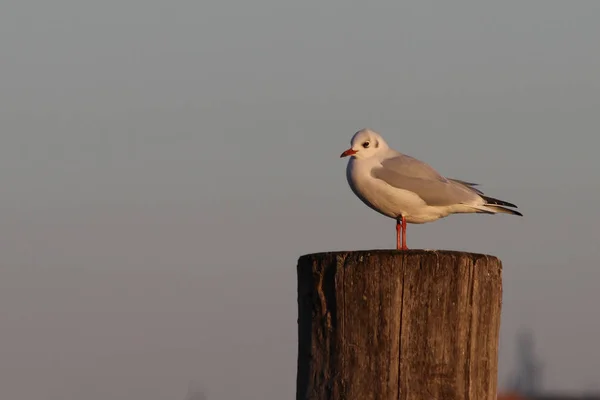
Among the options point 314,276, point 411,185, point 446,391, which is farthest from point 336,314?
point 411,185

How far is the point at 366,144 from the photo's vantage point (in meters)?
11.3

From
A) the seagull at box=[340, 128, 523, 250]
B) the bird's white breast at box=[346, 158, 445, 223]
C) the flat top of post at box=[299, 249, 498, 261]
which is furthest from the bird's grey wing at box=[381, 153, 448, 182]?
the flat top of post at box=[299, 249, 498, 261]

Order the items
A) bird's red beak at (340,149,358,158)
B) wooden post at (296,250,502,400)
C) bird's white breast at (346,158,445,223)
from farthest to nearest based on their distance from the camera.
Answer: bird's red beak at (340,149,358,158) → bird's white breast at (346,158,445,223) → wooden post at (296,250,502,400)

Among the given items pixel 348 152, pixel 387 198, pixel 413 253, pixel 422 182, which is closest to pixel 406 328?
pixel 413 253

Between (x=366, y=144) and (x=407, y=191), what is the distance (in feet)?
3.31

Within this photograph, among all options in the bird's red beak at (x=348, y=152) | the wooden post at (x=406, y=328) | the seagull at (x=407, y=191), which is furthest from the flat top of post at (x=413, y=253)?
the bird's red beak at (x=348, y=152)

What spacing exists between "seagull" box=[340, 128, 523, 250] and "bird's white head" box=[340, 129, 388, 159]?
0.01 meters

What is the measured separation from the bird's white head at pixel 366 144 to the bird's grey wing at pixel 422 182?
34 cm

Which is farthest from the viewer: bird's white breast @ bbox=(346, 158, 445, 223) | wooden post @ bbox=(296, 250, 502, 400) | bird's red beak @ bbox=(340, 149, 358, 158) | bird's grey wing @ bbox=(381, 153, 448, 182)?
bird's red beak @ bbox=(340, 149, 358, 158)

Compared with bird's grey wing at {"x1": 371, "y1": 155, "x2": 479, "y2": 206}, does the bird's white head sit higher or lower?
higher

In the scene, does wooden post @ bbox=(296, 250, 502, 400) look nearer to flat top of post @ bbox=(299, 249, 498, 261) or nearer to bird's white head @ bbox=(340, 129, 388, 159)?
flat top of post @ bbox=(299, 249, 498, 261)

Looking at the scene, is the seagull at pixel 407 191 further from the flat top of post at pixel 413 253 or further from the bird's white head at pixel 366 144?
the flat top of post at pixel 413 253

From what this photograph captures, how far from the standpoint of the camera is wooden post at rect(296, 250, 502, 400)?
206 inches

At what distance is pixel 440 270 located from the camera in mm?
5348
